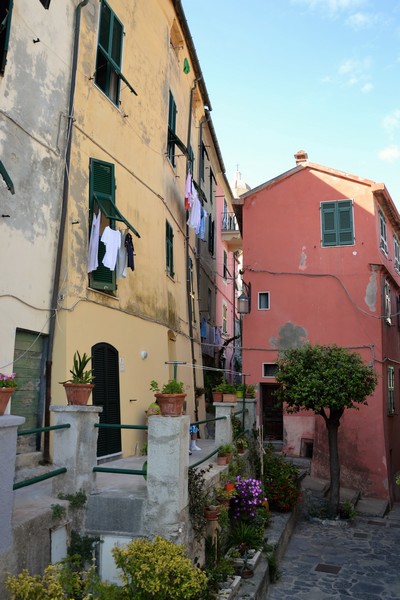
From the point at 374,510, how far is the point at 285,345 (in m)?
5.64

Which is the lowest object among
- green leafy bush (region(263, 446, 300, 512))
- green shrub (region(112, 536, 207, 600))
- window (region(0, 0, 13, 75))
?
green leafy bush (region(263, 446, 300, 512))

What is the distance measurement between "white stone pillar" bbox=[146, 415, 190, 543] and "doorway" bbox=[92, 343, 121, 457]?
13.7 ft

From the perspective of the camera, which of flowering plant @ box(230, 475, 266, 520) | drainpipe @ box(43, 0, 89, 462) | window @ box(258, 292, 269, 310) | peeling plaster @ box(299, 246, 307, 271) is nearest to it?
drainpipe @ box(43, 0, 89, 462)

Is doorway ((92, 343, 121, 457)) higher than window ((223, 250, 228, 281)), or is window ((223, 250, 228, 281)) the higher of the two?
window ((223, 250, 228, 281))

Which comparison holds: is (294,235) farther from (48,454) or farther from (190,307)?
(48,454)

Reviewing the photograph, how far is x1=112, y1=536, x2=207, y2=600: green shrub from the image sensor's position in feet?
16.0

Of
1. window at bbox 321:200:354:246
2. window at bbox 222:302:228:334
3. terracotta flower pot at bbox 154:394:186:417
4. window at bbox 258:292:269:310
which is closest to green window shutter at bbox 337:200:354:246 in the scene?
window at bbox 321:200:354:246

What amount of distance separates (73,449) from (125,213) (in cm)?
673

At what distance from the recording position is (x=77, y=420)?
5.94 metres

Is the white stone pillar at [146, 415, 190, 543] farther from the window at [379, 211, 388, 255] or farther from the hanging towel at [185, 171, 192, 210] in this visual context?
the window at [379, 211, 388, 255]

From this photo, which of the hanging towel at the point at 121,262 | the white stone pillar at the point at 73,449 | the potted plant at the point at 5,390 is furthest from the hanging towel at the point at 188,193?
the potted plant at the point at 5,390

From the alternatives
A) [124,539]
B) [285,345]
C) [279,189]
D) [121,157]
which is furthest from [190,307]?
[124,539]

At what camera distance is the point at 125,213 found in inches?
456

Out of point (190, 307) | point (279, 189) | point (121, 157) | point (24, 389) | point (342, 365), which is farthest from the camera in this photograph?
point (279, 189)
